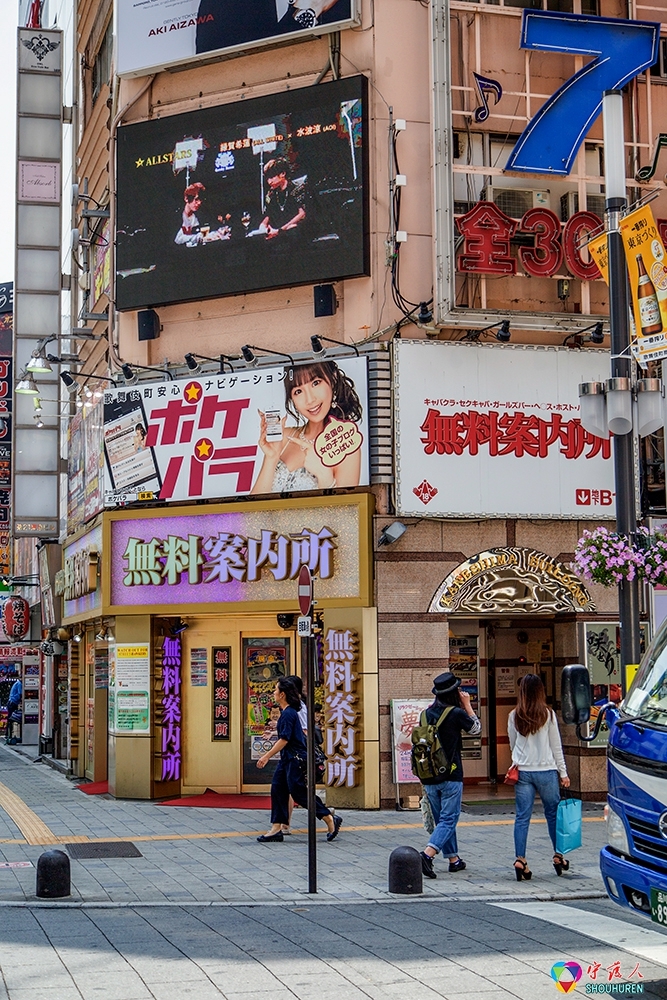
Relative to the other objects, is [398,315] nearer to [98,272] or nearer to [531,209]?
[531,209]

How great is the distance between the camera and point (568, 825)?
10969 mm

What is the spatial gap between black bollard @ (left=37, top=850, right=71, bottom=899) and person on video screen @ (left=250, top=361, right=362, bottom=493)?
25.9 ft

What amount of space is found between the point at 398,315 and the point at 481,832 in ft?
23.5

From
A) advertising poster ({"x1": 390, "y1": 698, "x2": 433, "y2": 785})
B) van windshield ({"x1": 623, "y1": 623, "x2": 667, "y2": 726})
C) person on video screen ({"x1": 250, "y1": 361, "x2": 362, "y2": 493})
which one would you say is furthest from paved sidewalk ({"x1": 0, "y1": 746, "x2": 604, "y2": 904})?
person on video screen ({"x1": 250, "y1": 361, "x2": 362, "y2": 493})

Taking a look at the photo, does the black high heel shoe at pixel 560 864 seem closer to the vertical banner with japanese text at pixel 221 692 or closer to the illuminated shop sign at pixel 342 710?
the illuminated shop sign at pixel 342 710

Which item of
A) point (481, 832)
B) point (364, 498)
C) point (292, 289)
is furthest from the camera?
point (292, 289)

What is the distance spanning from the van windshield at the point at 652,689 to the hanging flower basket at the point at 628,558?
352 centimetres

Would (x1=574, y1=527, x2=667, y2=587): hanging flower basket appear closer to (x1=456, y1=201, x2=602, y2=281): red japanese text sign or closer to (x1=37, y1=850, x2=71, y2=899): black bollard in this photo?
(x1=37, y1=850, x2=71, y2=899): black bollard

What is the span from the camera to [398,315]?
1747cm

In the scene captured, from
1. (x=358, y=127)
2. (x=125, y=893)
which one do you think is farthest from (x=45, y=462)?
(x=125, y=893)

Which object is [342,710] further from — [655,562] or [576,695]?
[576,695]

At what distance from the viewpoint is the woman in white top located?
11.2m

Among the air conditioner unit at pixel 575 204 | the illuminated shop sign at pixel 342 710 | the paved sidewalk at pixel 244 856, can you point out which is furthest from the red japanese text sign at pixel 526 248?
the paved sidewalk at pixel 244 856

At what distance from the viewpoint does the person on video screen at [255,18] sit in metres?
18.0
